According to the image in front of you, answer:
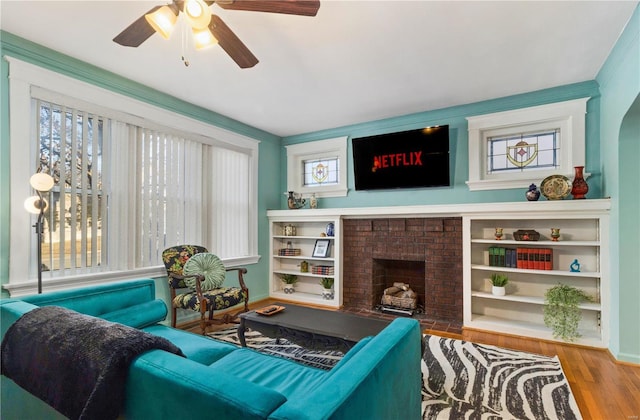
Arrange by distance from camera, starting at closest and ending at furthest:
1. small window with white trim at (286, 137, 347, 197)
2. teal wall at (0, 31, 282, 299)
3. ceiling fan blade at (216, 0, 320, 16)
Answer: ceiling fan blade at (216, 0, 320, 16) < teal wall at (0, 31, 282, 299) < small window with white trim at (286, 137, 347, 197)

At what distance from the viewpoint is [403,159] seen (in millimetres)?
4145

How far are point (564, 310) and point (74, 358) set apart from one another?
3.86 metres

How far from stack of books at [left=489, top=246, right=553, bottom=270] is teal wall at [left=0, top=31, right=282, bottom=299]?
125 inches

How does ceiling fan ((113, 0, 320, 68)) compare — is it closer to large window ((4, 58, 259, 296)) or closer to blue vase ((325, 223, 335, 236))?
large window ((4, 58, 259, 296))

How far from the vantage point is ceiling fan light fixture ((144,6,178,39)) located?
1.69 metres

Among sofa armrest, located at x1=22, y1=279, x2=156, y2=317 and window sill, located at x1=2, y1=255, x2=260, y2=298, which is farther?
window sill, located at x1=2, y1=255, x2=260, y2=298

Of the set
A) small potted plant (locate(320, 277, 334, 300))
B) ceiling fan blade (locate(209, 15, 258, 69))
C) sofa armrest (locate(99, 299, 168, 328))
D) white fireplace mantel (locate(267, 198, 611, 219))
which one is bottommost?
small potted plant (locate(320, 277, 334, 300))

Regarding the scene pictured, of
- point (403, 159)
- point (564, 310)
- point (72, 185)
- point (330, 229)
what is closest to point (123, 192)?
point (72, 185)

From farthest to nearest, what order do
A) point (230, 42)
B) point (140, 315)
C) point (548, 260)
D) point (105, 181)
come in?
point (548, 260) → point (105, 181) → point (140, 315) → point (230, 42)

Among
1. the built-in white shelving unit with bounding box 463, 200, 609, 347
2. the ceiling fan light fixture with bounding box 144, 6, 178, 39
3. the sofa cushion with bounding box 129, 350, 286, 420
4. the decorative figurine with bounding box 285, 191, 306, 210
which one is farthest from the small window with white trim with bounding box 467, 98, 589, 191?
the sofa cushion with bounding box 129, 350, 286, 420

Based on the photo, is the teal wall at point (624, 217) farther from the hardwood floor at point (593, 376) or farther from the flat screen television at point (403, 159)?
the flat screen television at point (403, 159)

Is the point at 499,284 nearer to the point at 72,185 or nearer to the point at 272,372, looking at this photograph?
the point at 272,372

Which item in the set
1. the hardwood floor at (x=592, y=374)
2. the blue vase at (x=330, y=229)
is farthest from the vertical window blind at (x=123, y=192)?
the hardwood floor at (x=592, y=374)

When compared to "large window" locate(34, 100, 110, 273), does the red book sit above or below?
below
